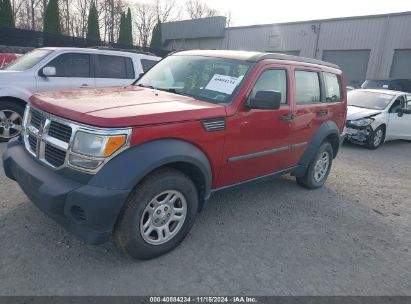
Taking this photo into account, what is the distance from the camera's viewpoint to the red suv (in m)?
2.58

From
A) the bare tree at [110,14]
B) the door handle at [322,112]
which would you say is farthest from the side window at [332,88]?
the bare tree at [110,14]

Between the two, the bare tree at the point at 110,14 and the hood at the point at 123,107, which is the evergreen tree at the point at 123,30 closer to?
the bare tree at the point at 110,14

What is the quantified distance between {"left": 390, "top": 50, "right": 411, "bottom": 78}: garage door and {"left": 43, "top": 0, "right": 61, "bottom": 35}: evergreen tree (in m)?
26.9

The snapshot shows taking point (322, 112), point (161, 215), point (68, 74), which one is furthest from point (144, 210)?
point (68, 74)

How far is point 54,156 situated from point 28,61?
4761 millimetres

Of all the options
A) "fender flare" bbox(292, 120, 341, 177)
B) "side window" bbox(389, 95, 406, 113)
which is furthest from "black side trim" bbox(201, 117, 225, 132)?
"side window" bbox(389, 95, 406, 113)

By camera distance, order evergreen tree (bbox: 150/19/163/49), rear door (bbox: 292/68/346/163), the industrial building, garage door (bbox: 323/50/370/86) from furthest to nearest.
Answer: evergreen tree (bbox: 150/19/163/49), garage door (bbox: 323/50/370/86), the industrial building, rear door (bbox: 292/68/346/163)

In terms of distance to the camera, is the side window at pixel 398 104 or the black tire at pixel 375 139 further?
the side window at pixel 398 104

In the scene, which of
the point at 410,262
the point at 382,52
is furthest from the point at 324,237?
the point at 382,52

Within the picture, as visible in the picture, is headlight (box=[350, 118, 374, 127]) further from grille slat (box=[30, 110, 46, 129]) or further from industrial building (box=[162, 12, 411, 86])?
industrial building (box=[162, 12, 411, 86])

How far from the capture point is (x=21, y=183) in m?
3.04

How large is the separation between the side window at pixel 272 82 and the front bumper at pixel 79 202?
1866 millimetres

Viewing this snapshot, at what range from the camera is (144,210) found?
9.27ft

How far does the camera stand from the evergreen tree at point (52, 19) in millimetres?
28922
